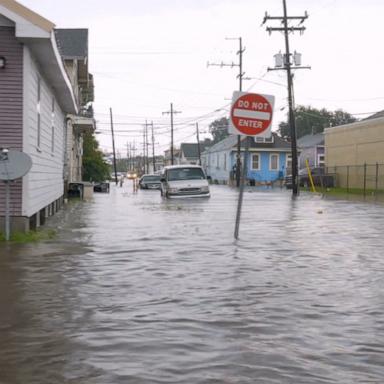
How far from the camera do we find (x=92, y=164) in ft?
182

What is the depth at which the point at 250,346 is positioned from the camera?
5.76 meters

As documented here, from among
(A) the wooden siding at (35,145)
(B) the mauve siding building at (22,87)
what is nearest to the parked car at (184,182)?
(A) the wooden siding at (35,145)

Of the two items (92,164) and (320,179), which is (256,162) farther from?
(92,164)

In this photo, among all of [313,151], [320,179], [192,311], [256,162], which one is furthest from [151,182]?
[192,311]

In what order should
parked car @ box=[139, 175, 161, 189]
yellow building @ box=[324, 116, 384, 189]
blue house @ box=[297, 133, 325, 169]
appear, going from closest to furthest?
yellow building @ box=[324, 116, 384, 189]
parked car @ box=[139, 175, 161, 189]
blue house @ box=[297, 133, 325, 169]

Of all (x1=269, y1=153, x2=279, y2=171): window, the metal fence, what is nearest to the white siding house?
the metal fence

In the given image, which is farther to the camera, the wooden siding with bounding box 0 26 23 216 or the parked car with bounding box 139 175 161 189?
the parked car with bounding box 139 175 161 189

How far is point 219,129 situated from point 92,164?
4231 inches

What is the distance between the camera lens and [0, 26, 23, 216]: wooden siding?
13672 millimetres

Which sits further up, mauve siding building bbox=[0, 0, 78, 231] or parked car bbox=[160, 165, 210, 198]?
mauve siding building bbox=[0, 0, 78, 231]

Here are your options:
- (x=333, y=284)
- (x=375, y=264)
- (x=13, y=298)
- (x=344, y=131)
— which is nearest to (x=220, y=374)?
(x=13, y=298)

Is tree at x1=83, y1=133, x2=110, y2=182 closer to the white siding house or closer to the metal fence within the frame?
the metal fence

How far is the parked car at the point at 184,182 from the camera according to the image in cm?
3500

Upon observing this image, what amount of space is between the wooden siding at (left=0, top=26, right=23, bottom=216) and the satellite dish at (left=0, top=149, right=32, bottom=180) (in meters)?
1.08
